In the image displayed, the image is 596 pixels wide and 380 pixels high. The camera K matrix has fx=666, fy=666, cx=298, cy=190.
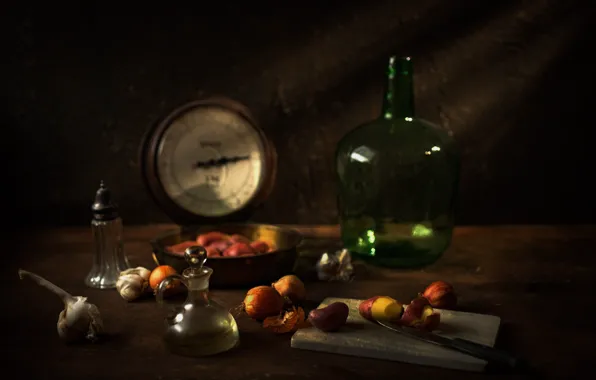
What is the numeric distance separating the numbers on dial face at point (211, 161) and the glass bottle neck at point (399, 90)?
31cm

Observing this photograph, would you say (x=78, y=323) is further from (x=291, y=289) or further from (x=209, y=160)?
(x=209, y=160)

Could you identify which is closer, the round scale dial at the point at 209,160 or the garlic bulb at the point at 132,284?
the garlic bulb at the point at 132,284

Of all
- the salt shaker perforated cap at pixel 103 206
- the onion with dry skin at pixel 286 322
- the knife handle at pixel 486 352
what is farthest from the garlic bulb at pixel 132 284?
the knife handle at pixel 486 352

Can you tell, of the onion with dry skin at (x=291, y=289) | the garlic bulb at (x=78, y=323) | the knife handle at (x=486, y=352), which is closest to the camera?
the knife handle at (x=486, y=352)

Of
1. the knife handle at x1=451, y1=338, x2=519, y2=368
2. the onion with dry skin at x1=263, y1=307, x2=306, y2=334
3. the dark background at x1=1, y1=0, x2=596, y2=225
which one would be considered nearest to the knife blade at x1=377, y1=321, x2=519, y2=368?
the knife handle at x1=451, y1=338, x2=519, y2=368

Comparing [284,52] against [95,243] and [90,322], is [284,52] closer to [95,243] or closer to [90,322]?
[95,243]

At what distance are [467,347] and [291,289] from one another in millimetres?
317

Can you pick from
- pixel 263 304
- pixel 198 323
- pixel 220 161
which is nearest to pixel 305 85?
pixel 220 161

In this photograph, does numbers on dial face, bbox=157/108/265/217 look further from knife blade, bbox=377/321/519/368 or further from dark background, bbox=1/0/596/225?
knife blade, bbox=377/321/519/368

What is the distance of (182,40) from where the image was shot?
5.35 feet

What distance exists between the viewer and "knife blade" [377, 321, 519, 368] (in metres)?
0.79

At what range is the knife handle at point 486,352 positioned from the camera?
0.79 meters

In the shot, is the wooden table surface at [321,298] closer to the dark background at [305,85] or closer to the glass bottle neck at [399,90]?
the dark background at [305,85]

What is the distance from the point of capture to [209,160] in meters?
1.48
